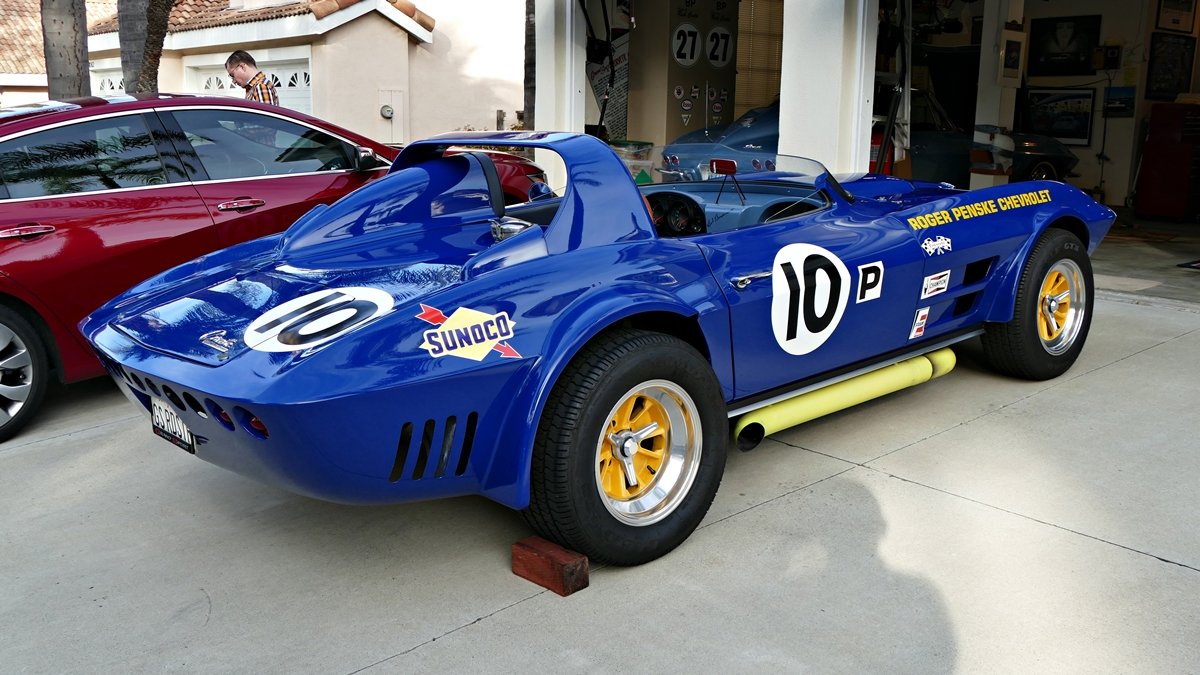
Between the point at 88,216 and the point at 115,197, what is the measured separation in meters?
0.18

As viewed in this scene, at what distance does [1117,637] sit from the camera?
283cm

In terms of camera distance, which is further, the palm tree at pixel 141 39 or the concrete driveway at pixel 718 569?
the palm tree at pixel 141 39

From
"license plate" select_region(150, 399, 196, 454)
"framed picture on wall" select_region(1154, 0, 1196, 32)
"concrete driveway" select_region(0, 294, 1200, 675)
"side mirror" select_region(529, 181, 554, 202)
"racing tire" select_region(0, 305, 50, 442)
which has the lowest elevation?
"concrete driveway" select_region(0, 294, 1200, 675)

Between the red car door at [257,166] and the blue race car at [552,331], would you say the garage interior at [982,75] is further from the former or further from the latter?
the blue race car at [552,331]

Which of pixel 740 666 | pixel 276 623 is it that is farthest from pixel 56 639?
pixel 740 666

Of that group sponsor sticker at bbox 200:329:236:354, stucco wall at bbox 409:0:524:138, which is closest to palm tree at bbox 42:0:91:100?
sponsor sticker at bbox 200:329:236:354

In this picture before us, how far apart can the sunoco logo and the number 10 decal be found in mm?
1167

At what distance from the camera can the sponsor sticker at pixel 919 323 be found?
14.4ft

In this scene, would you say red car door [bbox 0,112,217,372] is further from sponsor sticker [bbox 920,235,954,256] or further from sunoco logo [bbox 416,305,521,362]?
sponsor sticker [bbox 920,235,954,256]

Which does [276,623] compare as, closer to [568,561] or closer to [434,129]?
[568,561]

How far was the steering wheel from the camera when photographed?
167 inches

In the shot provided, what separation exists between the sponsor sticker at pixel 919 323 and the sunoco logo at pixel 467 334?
211 centimetres

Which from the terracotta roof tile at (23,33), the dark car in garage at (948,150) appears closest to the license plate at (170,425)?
the dark car in garage at (948,150)

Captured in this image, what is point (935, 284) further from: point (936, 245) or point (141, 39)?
point (141, 39)
